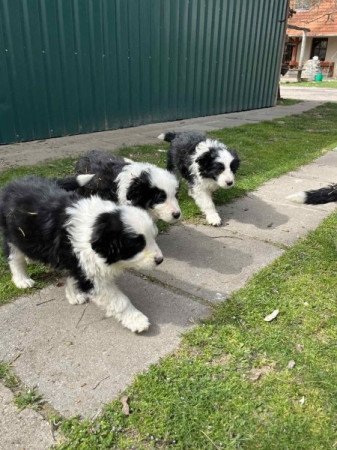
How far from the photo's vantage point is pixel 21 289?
3289mm

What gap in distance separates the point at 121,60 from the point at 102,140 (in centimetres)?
233

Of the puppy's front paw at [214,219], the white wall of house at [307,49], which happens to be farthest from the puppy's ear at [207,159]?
the white wall of house at [307,49]

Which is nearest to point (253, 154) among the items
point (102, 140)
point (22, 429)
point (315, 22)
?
point (102, 140)

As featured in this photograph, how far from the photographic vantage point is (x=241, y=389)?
2383mm

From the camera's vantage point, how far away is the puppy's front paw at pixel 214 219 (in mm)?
4766

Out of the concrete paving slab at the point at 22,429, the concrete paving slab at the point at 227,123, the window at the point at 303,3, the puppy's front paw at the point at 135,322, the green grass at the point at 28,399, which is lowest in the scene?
the concrete paving slab at the point at 227,123

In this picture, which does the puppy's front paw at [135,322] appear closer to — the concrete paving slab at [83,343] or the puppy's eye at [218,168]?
the concrete paving slab at [83,343]

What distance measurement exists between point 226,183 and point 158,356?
2541 mm

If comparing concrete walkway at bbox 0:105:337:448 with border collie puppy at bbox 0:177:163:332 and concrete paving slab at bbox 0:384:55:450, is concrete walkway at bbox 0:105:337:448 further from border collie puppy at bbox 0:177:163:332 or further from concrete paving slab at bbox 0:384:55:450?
border collie puppy at bbox 0:177:163:332

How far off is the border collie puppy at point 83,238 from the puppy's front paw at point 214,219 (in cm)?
211

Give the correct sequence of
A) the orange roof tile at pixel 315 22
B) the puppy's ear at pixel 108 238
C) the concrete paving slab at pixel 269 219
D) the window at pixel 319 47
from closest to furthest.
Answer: the puppy's ear at pixel 108 238
the concrete paving slab at pixel 269 219
the orange roof tile at pixel 315 22
the window at pixel 319 47

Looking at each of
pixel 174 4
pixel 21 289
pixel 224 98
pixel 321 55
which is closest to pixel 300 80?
pixel 321 55

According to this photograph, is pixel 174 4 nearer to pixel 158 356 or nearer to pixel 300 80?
pixel 158 356

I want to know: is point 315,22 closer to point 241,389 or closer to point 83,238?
point 83,238
